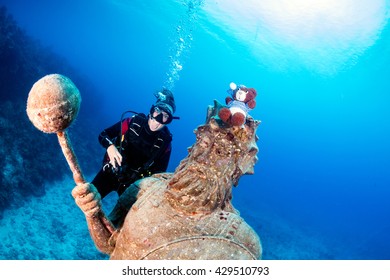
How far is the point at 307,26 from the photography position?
26.5 metres

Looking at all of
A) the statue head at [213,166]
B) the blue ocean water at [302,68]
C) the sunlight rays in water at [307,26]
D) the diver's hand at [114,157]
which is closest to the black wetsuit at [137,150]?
the diver's hand at [114,157]

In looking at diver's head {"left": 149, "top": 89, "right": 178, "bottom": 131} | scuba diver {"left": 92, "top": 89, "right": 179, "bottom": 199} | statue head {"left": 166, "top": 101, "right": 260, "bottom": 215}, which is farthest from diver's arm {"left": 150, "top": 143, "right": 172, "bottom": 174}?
statue head {"left": 166, "top": 101, "right": 260, "bottom": 215}

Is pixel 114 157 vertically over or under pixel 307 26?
under

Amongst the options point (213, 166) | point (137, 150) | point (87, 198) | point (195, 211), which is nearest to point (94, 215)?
point (87, 198)

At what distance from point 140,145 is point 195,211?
279 centimetres

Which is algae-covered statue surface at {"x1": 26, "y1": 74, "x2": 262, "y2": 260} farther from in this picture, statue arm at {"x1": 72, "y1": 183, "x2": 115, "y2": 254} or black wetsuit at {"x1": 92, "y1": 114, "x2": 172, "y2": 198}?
black wetsuit at {"x1": 92, "y1": 114, "x2": 172, "y2": 198}

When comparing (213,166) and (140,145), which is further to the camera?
(140,145)

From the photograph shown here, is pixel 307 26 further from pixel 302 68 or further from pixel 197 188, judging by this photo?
pixel 197 188

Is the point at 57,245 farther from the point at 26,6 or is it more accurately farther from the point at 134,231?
the point at 26,6

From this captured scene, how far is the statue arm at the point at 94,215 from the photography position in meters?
1.93

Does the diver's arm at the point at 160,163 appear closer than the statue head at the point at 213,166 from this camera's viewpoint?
No

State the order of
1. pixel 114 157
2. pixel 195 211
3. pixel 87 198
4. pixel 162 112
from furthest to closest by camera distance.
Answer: pixel 162 112 → pixel 114 157 → pixel 195 211 → pixel 87 198

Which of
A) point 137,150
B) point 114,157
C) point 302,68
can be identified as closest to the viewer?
point 114,157

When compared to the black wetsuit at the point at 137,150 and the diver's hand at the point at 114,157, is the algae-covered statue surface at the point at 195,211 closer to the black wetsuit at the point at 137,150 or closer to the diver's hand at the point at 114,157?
the diver's hand at the point at 114,157
